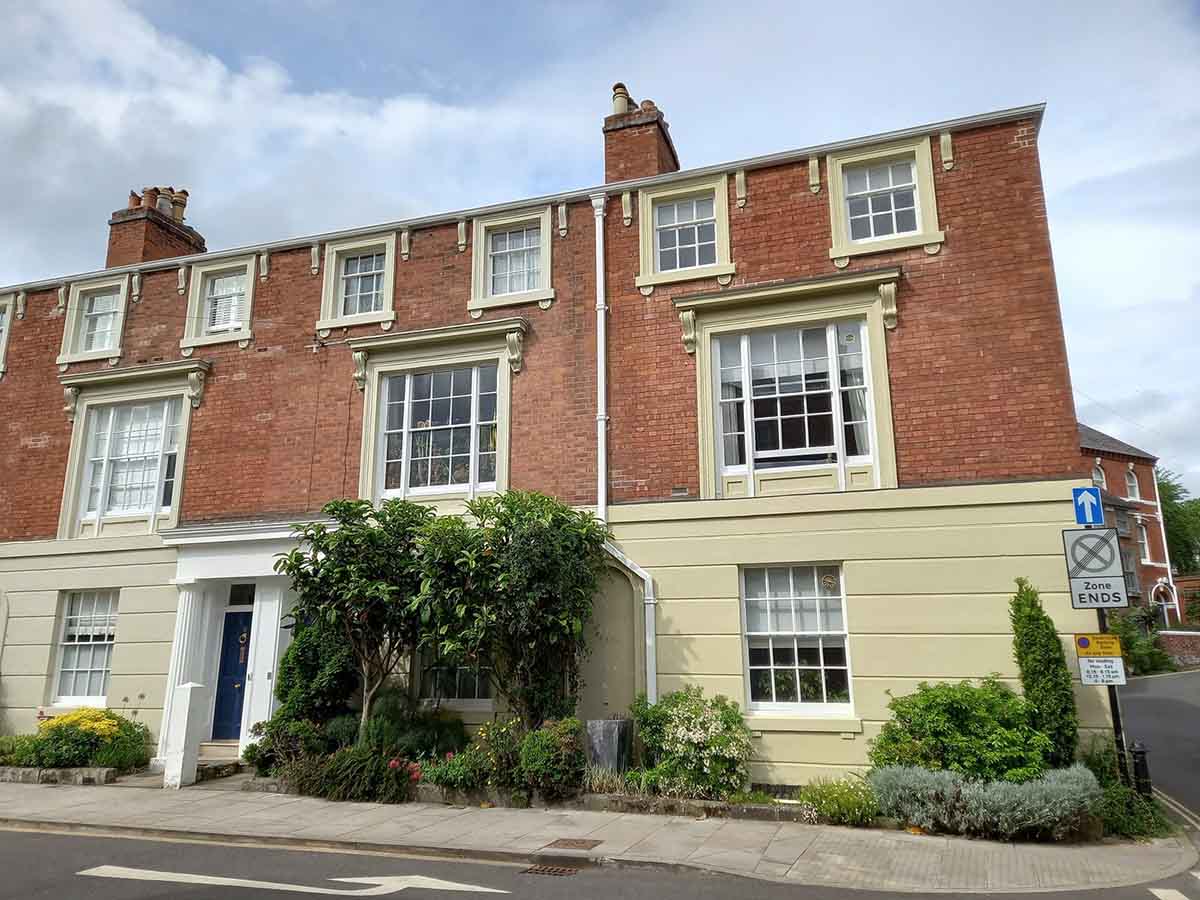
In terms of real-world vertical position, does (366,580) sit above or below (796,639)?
above

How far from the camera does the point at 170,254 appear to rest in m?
18.1

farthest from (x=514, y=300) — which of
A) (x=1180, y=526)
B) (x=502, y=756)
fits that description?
(x=1180, y=526)

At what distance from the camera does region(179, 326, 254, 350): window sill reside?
1559 cm

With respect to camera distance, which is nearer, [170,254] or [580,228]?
[580,228]

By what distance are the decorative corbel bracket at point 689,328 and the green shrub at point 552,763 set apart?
19.3ft

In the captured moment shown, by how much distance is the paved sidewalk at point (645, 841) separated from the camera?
752 cm

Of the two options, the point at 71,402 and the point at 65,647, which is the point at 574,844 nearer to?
the point at 65,647

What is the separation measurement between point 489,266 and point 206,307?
236 inches

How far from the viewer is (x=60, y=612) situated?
15.5 m

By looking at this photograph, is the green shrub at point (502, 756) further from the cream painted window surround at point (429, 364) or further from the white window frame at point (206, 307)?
the white window frame at point (206, 307)

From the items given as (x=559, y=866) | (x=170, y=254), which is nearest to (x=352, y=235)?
(x=170, y=254)

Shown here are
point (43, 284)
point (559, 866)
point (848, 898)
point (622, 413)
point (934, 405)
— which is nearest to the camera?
point (848, 898)

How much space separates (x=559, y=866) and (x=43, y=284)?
16.2m

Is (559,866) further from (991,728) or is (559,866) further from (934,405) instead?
(934,405)
